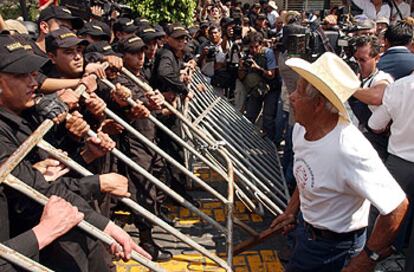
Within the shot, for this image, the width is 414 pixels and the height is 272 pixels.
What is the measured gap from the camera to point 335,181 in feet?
7.82

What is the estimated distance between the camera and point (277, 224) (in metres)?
3.21

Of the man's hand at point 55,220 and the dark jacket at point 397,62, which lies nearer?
the man's hand at point 55,220

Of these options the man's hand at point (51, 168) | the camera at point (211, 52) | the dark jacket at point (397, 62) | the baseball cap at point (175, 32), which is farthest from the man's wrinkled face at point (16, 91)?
the camera at point (211, 52)

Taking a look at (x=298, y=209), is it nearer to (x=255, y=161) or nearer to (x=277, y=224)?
(x=277, y=224)

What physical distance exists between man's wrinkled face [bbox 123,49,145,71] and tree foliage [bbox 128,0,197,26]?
3273 mm

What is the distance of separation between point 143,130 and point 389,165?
2.31 meters

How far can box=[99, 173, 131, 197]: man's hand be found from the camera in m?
2.67

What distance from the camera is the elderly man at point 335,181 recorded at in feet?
7.32

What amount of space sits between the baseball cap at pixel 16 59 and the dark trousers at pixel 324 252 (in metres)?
1.92

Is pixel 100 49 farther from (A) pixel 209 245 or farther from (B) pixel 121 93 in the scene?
(A) pixel 209 245

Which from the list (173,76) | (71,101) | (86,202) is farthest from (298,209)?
(173,76)

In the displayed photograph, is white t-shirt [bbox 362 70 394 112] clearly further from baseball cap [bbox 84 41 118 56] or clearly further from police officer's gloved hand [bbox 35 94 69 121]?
police officer's gloved hand [bbox 35 94 69 121]

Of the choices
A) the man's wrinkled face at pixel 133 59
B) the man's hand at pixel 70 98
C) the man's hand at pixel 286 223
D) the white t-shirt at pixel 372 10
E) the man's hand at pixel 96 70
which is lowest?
the white t-shirt at pixel 372 10

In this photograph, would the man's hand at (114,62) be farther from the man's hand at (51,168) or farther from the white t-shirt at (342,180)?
the white t-shirt at (342,180)
